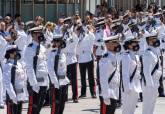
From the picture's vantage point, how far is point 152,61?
12.5 m

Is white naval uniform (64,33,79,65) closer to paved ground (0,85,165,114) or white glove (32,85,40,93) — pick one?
paved ground (0,85,165,114)

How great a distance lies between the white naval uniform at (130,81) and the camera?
1211 cm

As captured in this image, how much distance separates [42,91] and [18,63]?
100 centimetres

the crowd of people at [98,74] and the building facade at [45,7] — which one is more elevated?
the building facade at [45,7]

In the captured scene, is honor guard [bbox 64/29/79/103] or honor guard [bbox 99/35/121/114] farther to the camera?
honor guard [bbox 64/29/79/103]

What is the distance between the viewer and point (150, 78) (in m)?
12.5

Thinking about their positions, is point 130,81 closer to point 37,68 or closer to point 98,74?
point 98,74

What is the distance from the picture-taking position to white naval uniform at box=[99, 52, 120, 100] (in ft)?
38.1

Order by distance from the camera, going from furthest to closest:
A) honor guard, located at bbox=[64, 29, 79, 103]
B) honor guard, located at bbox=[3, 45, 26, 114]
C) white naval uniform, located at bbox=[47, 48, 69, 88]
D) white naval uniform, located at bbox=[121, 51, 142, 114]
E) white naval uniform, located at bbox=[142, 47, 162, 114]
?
honor guard, located at bbox=[64, 29, 79, 103], white naval uniform, located at bbox=[47, 48, 69, 88], white naval uniform, located at bbox=[142, 47, 162, 114], white naval uniform, located at bbox=[121, 51, 142, 114], honor guard, located at bbox=[3, 45, 26, 114]

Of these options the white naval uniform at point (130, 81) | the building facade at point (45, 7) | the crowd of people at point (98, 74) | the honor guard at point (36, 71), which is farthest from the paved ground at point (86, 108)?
the building facade at point (45, 7)

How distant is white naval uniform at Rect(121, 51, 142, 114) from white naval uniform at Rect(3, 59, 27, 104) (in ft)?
6.10

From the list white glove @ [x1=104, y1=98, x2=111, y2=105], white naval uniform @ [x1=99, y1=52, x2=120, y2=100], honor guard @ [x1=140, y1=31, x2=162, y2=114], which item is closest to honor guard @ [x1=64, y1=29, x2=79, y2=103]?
honor guard @ [x1=140, y1=31, x2=162, y2=114]

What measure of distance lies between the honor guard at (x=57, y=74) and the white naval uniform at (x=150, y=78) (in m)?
1.71

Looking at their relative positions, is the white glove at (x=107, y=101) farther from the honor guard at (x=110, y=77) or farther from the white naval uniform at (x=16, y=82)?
the white naval uniform at (x=16, y=82)
